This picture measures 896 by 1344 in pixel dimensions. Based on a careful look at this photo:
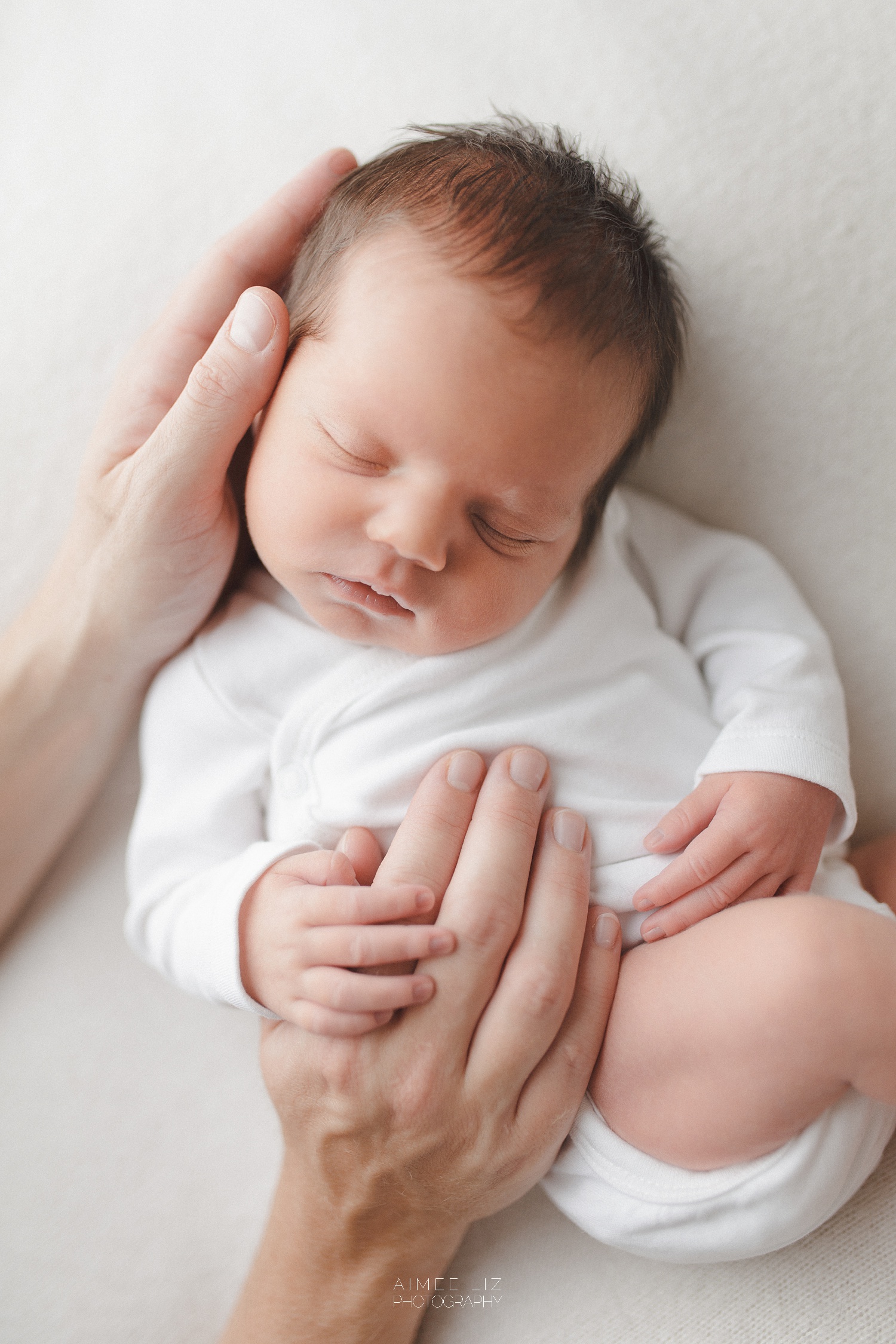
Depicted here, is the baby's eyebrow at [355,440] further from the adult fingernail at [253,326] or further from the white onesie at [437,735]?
the white onesie at [437,735]

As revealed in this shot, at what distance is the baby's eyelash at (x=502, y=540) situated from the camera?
1.07 m

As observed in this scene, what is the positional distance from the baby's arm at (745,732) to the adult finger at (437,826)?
259 mm

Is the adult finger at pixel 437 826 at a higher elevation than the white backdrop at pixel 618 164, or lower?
lower

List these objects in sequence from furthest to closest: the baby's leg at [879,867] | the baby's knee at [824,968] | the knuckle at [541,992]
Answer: the baby's leg at [879,867] → the knuckle at [541,992] → the baby's knee at [824,968]

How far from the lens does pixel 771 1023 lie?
37.3 inches

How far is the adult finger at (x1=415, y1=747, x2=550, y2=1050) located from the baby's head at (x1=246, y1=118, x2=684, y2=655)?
0.22 metres

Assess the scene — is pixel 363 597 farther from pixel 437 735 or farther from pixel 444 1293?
pixel 444 1293

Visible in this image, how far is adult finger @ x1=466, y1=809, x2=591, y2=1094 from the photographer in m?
1.06

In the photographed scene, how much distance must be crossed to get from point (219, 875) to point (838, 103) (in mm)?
1424

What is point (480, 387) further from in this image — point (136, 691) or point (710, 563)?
point (136, 691)

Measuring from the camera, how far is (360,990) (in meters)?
1.00

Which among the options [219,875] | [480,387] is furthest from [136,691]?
[480,387]

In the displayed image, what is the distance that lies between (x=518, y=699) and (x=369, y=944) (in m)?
0.42

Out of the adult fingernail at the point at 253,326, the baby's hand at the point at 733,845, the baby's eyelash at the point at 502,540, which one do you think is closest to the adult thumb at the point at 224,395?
the adult fingernail at the point at 253,326
